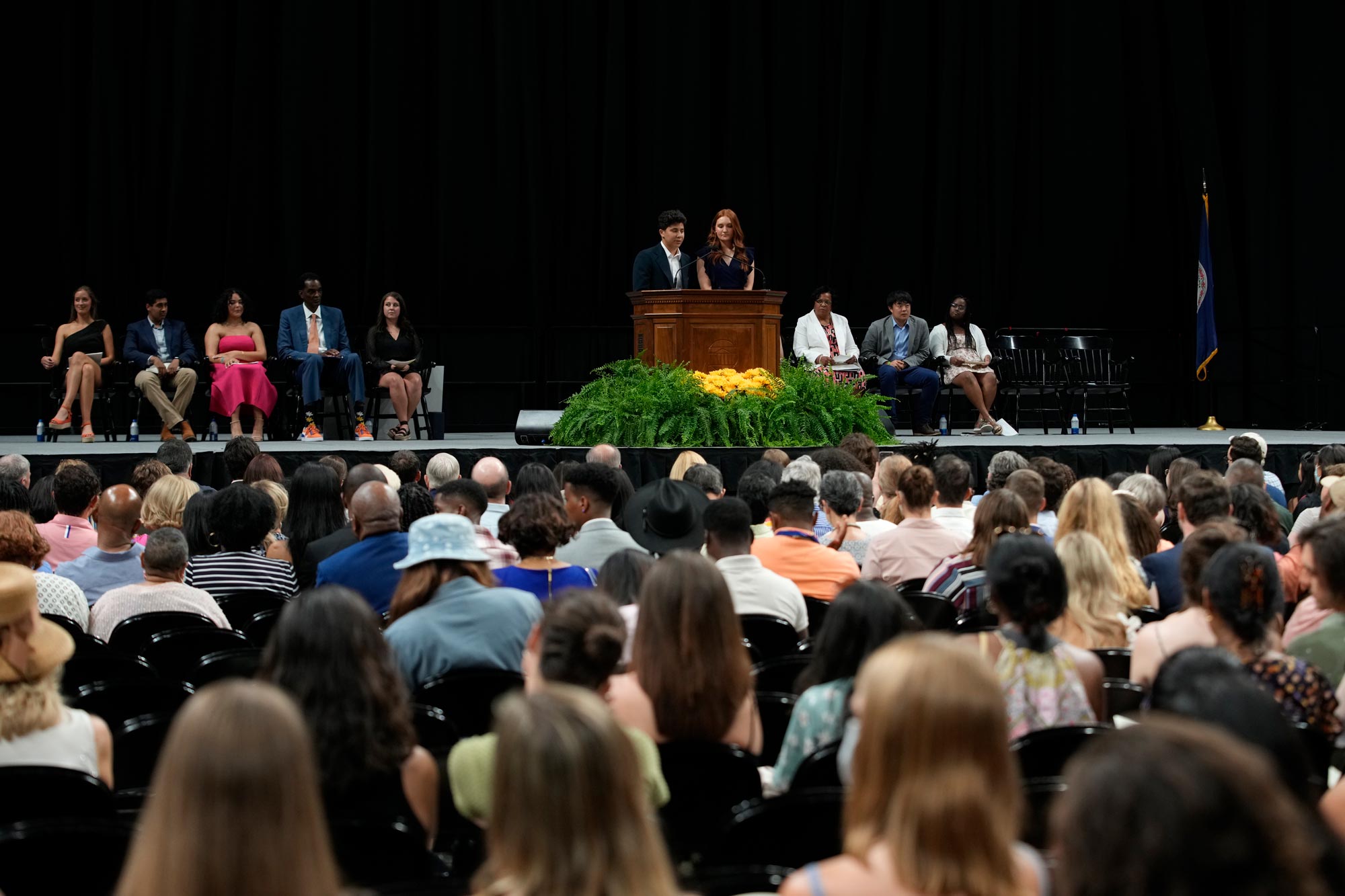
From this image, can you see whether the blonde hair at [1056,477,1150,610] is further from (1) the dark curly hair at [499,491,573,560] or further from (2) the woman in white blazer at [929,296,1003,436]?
(2) the woman in white blazer at [929,296,1003,436]

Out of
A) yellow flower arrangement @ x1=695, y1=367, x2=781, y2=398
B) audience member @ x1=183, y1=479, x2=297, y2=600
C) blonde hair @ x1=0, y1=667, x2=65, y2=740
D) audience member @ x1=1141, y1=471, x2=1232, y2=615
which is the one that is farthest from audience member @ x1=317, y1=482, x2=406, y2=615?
yellow flower arrangement @ x1=695, y1=367, x2=781, y2=398

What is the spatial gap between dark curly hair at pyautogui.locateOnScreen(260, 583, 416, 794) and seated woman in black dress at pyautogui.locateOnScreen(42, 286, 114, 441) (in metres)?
8.95

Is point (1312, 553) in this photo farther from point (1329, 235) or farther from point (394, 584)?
point (1329, 235)

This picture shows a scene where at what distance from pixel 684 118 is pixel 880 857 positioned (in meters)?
12.5

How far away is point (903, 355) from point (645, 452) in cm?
341

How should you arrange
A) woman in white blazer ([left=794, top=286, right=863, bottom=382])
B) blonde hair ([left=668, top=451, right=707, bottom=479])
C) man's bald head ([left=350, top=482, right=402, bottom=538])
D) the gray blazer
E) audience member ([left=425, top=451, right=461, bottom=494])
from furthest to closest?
the gray blazer → woman in white blazer ([left=794, top=286, right=863, bottom=382]) → audience member ([left=425, top=451, right=461, bottom=494]) → blonde hair ([left=668, top=451, right=707, bottom=479]) → man's bald head ([left=350, top=482, right=402, bottom=538])

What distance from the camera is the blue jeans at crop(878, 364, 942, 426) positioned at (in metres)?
11.8

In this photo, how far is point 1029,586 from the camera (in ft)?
9.96

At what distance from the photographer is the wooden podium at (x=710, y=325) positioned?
10.1 metres

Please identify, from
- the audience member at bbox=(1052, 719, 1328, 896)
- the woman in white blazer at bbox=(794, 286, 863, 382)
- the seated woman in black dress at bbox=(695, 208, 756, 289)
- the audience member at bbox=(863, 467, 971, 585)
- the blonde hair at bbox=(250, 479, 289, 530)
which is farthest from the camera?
the woman in white blazer at bbox=(794, 286, 863, 382)

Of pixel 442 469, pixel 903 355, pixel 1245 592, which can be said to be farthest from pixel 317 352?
pixel 1245 592

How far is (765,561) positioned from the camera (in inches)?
194

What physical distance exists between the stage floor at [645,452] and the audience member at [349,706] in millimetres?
6749

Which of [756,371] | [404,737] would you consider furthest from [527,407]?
[404,737]
